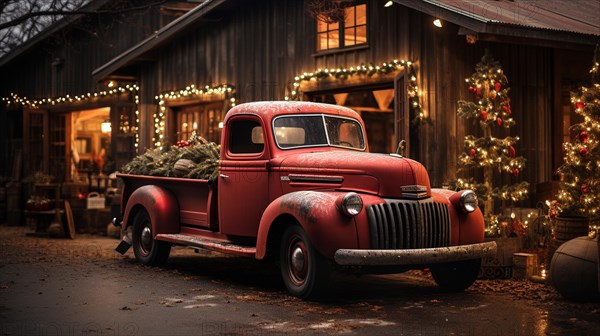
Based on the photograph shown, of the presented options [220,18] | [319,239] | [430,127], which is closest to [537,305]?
[319,239]

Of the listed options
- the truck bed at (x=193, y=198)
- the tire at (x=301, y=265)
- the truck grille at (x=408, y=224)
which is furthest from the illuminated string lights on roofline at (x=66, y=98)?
the truck grille at (x=408, y=224)

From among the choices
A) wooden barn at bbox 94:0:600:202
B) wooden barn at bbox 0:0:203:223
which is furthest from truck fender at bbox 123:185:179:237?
wooden barn at bbox 0:0:203:223

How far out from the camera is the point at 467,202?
8.81 metres

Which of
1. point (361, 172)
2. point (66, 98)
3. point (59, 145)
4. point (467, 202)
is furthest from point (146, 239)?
point (59, 145)

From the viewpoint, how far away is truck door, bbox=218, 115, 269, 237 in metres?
9.51

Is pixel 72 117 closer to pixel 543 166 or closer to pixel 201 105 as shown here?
pixel 201 105

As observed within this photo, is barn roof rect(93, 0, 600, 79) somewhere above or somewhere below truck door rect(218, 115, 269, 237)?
above

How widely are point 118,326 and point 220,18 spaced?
10.9m

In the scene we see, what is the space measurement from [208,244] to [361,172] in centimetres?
229

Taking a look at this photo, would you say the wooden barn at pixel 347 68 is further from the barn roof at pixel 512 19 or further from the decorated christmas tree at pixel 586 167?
the decorated christmas tree at pixel 586 167

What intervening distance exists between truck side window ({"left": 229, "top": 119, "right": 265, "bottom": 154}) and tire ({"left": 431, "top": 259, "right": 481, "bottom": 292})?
8.29 ft

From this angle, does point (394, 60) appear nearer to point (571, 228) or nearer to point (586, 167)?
point (586, 167)

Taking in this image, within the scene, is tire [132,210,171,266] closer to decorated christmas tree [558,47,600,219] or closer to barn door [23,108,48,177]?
decorated christmas tree [558,47,600,219]

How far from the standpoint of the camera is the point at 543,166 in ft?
44.8
